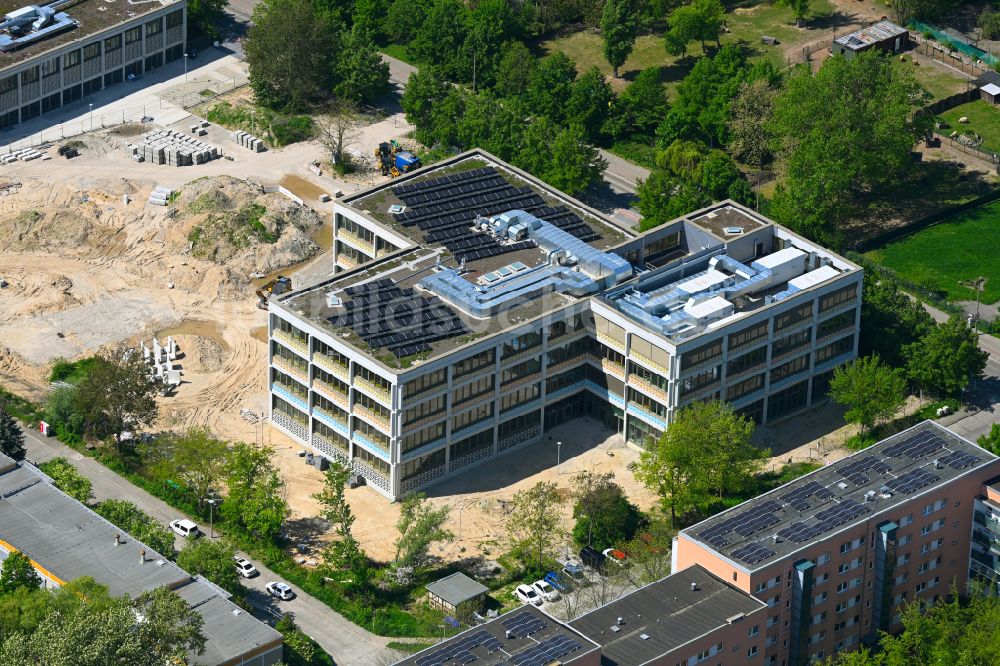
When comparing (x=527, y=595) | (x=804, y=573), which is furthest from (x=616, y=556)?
(x=804, y=573)

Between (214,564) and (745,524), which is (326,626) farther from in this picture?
(745,524)

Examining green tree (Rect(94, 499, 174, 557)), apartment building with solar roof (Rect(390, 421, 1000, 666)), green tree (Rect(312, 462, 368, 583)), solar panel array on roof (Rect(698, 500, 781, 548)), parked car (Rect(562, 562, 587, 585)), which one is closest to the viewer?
apartment building with solar roof (Rect(390, 421, 1000, 666))

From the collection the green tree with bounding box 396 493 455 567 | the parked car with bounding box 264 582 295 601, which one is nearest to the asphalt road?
the parked car with bounding box 264 582 295 601

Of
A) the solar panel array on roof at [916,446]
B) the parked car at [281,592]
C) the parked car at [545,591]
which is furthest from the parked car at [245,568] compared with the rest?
the solar panel array on roof at [916,446]

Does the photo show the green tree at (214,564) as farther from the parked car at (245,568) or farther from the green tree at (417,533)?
the green tree at (417,533)

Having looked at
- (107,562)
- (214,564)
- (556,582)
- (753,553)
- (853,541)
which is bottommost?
(556,582)

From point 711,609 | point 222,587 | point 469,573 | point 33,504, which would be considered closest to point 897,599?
point 711,609

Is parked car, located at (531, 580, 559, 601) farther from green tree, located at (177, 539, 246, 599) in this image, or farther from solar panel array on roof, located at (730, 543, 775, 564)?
green tree, located at (177, 539, 246, 599)
